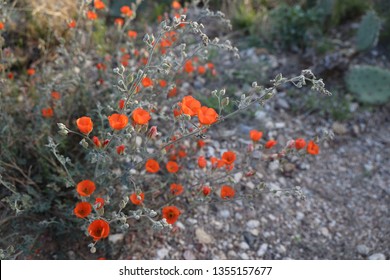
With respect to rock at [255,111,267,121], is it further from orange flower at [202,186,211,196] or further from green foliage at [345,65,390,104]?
orange flower at [202,186,211,196]

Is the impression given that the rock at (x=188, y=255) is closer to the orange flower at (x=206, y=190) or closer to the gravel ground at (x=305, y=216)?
the gravel ground at (x=305, y=216)

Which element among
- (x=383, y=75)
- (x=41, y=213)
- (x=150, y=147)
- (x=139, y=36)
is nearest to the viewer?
(x=41, y=213)

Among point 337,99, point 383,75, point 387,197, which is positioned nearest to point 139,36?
point 337,99

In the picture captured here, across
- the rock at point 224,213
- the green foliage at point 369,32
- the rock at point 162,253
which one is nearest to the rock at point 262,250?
the rock at point 224,213

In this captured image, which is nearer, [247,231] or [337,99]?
[247,231]

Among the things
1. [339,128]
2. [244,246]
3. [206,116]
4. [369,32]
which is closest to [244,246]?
[244,246]

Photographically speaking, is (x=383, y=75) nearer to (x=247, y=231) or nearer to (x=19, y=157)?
(x=247, y=231)

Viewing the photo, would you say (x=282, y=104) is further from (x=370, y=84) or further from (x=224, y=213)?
(x=224, y=213)
